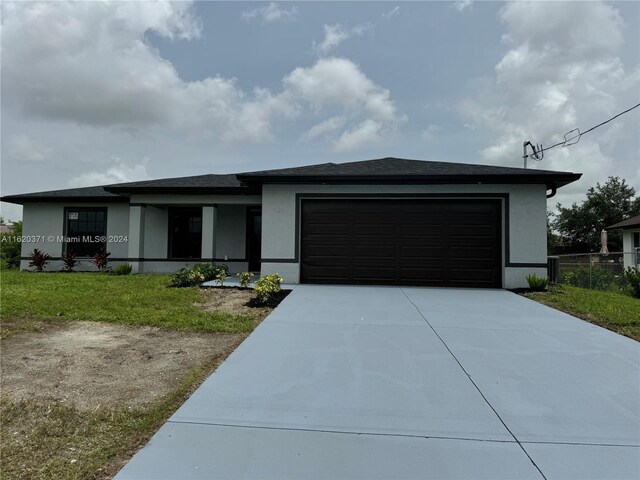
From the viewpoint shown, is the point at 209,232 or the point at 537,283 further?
the point at 209,232

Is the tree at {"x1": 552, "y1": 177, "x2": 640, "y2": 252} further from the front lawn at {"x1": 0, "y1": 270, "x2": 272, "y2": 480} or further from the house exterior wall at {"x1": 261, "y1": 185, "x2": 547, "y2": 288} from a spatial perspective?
the front lawn at {"x1": 0, "y1": 270, "x2": 272, "y2": 480}

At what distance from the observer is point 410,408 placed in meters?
3.02

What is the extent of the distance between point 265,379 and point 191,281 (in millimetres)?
7634

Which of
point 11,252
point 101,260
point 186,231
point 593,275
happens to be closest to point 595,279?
point 593,275

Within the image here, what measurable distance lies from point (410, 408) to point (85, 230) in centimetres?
1629

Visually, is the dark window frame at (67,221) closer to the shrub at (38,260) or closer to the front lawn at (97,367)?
the shrub at (38,260)

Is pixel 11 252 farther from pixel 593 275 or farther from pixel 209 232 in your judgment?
pixel 593 275

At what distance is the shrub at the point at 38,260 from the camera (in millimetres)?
14516

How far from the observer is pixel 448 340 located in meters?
5.01

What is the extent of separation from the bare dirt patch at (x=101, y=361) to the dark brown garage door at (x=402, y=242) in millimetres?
5249

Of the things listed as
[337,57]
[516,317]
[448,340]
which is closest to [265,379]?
[448,340]

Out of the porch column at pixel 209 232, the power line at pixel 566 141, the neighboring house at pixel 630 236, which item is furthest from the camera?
the neighboring house at pixel 630 236

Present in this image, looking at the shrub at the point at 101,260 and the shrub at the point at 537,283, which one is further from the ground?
the shrub at the point at 101,260

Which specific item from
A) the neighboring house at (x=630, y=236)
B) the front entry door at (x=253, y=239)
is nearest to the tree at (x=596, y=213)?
the neighboring house at (x=630, y=236)
